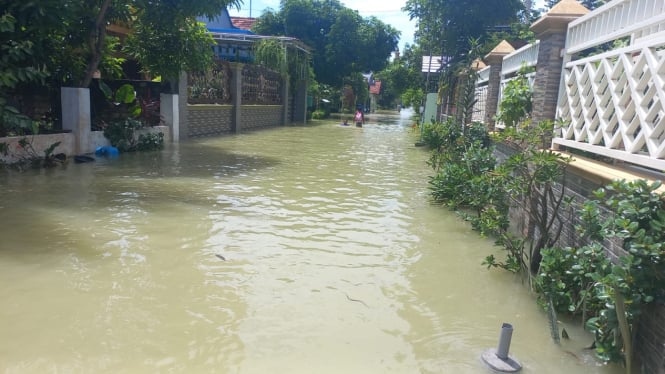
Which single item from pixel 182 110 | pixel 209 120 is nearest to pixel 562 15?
pixel 182 110

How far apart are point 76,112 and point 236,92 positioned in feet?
29.3

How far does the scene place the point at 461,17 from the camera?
61.3 feet

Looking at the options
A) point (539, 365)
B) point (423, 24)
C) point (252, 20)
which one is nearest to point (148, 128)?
point (539, 365)

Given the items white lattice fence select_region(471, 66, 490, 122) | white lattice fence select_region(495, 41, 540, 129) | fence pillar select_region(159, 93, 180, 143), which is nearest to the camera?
white lattice fence select_region(495, 41, 540, 129)

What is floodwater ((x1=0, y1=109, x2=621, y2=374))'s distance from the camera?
301 cm

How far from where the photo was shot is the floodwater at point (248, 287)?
3006mm

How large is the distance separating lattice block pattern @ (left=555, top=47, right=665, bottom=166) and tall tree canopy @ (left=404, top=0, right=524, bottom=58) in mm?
13008

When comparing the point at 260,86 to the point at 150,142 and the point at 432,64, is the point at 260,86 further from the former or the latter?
the point at 150,142

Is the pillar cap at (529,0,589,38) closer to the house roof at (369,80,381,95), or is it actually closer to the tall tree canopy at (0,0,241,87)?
the tall tree canopy at (0,0,241,87)

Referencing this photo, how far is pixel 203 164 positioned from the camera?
1031cm

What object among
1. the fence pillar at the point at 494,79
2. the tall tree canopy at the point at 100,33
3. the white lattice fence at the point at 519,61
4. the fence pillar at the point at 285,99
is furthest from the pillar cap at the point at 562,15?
the fence pillar at the point at 285,99

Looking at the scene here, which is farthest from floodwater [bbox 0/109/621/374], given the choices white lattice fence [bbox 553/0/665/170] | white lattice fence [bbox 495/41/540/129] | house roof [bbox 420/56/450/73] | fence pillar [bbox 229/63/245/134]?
house roof [bbox 420/56/450/73]

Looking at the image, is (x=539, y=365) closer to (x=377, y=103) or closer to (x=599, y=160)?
(x=599, y=160)

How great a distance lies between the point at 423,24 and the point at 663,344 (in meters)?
20.5
